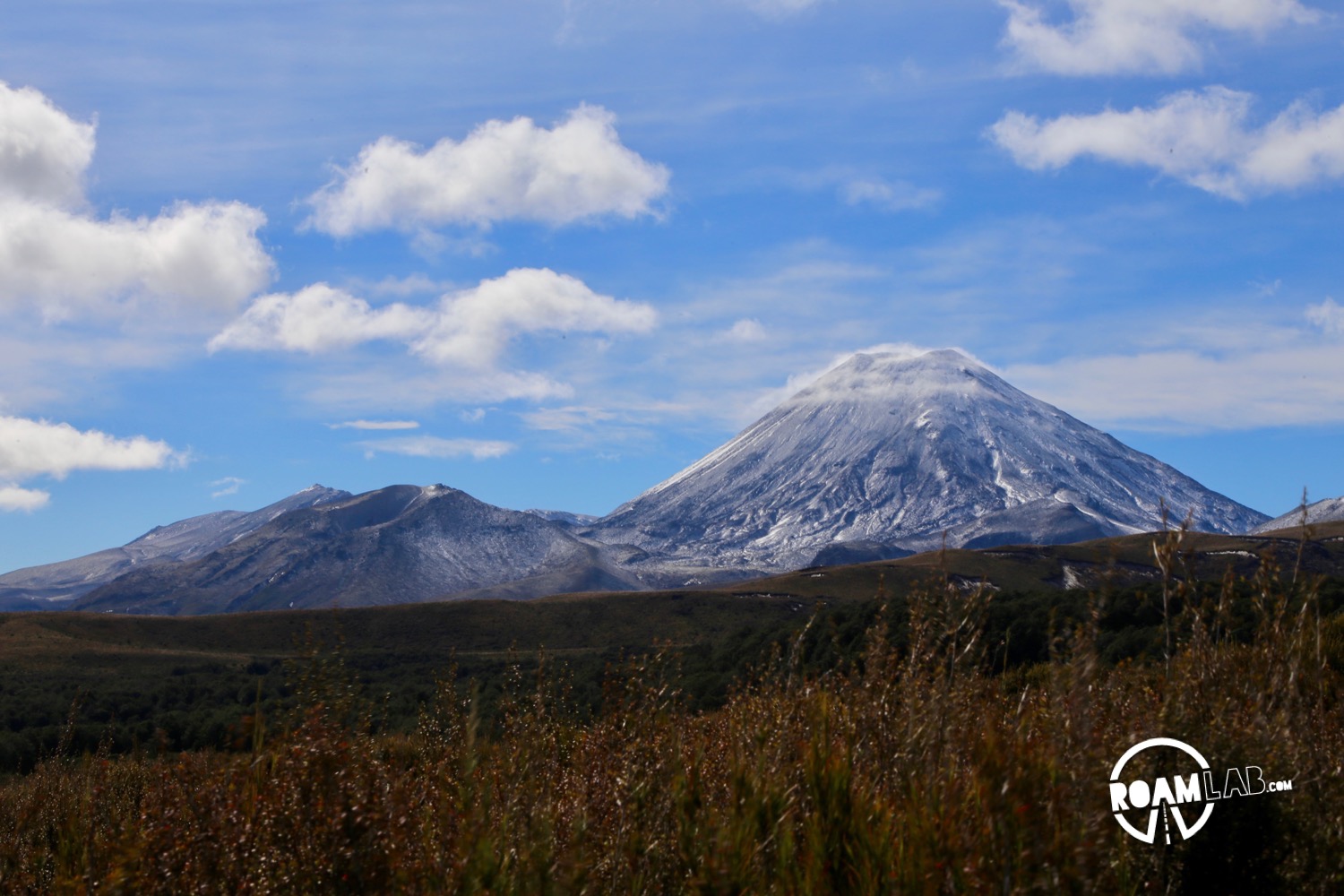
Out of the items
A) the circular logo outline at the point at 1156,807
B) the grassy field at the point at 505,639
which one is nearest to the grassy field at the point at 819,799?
the circular logo outline at the point at 1156,807

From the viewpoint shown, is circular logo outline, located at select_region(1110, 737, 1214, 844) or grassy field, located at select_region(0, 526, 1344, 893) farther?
circular logo outline, located at select_region(1110, 737, 1214, 844)

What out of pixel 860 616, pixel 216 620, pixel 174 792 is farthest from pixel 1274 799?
pixel 216 620

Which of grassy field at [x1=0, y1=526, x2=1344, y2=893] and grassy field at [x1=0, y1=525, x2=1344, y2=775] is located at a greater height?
grassy field at [x1=0, y1=526, x2=1344, y2=893]

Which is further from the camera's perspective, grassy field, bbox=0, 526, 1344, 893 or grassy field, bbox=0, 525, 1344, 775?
grassy field, bbox=0, 525, 1344, 775

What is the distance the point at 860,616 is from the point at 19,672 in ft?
150

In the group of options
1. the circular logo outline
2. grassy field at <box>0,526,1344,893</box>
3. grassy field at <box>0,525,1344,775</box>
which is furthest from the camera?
grassy field at <box>0,525,1344,775</box>

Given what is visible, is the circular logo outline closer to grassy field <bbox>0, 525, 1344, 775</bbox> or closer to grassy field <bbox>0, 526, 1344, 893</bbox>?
grassy field <bbox>0, 526, 1344, 893</bbox>

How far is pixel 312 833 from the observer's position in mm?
3746

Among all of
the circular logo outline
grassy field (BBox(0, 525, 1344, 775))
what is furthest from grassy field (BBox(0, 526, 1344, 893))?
grassy field (BBox(0, 525, 1344, 775))

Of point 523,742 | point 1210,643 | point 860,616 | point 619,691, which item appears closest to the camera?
point 1210,643

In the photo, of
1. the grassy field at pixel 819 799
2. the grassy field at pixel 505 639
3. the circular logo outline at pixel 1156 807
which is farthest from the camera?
the grassy field at pixel 505 639

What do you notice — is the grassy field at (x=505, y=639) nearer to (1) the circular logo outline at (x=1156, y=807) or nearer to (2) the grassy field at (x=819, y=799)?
(2) the grassy field at (x=819, y=799)

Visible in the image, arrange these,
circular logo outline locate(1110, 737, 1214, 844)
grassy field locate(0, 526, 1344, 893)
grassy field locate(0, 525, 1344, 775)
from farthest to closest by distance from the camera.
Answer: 1. grassy field locate(0, 525, 1344, 775)
2. circular logo outline locate(1110, 737, 1214, 844)
3. grassy field locate(0, 526, 1344, 893)

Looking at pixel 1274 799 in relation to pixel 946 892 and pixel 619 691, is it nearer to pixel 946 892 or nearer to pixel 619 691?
pixel 946 892
